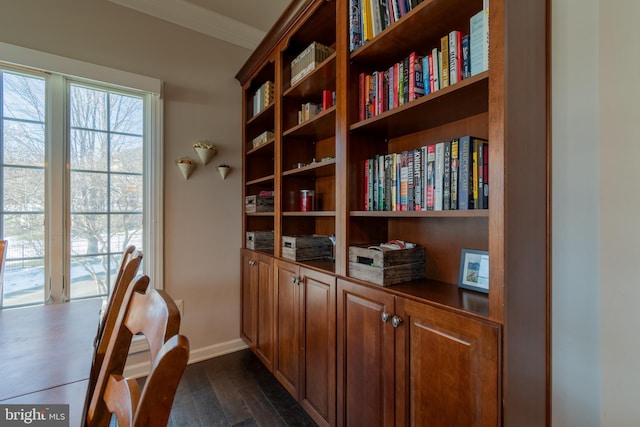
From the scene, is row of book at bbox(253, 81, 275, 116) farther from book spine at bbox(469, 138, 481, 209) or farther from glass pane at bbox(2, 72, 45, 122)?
book spine at bbox(469, 138, 481, 209)

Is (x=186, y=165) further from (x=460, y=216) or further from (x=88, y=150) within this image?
(x=460, y=216)

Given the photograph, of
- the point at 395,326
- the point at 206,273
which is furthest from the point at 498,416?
the point at 206,273

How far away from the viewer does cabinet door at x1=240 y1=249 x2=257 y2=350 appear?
2.30 m

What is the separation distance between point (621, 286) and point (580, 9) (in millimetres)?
955

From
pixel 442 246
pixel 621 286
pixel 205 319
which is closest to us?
pixel 621 286

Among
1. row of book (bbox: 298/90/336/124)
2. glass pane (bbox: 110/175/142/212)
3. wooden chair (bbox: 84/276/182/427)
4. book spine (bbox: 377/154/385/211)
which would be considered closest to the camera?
wooden chair (bbox: 84/276/182/427)

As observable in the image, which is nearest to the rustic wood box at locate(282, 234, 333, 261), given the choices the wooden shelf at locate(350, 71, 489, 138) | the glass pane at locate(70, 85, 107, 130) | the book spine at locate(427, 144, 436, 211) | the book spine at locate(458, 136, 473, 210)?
the wooden shelf at locate(350, 71, 489, 138)

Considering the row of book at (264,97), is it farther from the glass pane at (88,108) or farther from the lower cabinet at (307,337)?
the lower cabinet at (307,337)

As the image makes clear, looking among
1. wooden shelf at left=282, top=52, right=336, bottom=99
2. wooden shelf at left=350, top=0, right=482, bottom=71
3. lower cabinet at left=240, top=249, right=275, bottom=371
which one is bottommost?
lower cabinet at left=240, top=249, right=275, bottom=371

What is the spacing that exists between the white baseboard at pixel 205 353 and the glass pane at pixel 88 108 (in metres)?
1.74

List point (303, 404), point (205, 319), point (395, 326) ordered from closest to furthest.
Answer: point (395, 326) → point (303, 404) → point (205, 319)

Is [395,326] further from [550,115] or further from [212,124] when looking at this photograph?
[212,124]

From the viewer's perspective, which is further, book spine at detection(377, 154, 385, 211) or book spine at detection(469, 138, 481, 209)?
book spine at detection(377, 154, 385, 211)

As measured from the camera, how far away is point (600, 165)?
1.01 m
